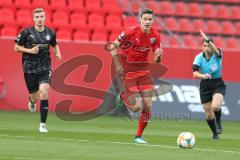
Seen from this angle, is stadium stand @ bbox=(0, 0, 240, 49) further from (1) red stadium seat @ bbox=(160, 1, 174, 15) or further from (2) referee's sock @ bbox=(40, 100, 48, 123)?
(2) referee's sock @ bbox=(40, 100, 48, 123)

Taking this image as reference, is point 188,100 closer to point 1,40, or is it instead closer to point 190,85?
point 190,85

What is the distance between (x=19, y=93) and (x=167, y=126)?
497 cm

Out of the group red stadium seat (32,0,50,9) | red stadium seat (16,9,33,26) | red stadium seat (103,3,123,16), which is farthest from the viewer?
red stadium seat (103,3,123,16)

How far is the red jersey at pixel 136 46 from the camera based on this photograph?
14.7 metres

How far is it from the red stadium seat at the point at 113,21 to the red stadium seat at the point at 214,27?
3686 mm

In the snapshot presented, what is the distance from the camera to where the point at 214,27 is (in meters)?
28.4

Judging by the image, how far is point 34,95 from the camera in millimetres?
17500

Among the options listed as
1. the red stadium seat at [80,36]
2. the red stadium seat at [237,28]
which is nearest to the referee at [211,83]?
the red stadium seat at [80,36]

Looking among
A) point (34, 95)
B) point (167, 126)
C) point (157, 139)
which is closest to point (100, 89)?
point (167, 126)

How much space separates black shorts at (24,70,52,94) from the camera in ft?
54.4

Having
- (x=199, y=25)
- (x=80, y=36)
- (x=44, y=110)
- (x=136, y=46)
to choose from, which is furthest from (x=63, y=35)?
(x=136, y=46)

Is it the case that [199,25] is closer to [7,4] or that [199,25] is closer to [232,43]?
[232,43]

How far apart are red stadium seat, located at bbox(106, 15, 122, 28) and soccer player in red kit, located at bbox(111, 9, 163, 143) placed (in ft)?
36.7

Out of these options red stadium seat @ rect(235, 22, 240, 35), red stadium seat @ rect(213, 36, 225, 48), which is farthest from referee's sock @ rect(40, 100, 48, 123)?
red stadium seat @ rect(235, 22, 240, 35)
